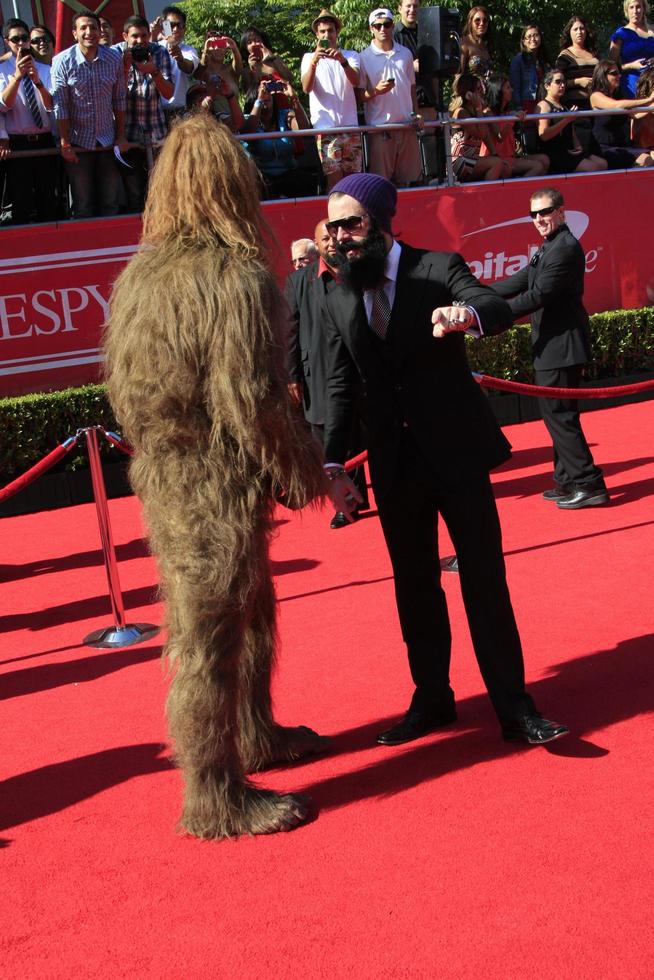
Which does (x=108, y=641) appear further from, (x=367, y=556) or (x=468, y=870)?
(x=468, y=870)

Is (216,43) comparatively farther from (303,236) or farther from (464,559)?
(464,559)

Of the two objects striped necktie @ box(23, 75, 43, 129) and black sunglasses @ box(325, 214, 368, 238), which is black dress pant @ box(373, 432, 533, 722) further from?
striped necktie @ box(23, 75, 43, 129)

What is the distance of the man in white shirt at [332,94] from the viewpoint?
11945mm

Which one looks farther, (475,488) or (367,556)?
(367,556)

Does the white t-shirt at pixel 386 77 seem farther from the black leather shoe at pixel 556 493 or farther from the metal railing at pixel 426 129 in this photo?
the black leather shoe at pixel 556 493

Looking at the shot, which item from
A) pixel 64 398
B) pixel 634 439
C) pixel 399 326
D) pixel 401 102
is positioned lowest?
pixel 634 439

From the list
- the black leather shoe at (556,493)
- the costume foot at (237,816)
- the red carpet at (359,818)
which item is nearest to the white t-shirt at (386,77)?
the black leather shoe at (556,493)

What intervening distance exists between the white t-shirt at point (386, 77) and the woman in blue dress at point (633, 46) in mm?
4011

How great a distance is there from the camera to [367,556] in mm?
7895

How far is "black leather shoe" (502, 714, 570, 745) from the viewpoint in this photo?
4.44m

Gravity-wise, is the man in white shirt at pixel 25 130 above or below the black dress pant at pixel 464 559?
above

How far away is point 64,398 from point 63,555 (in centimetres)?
239

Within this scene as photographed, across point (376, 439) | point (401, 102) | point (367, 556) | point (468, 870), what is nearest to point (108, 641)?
point (367, 556)

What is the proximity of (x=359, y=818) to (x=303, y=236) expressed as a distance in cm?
888
